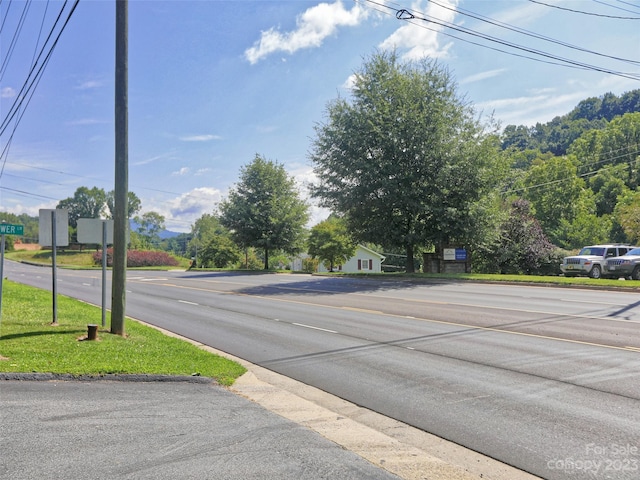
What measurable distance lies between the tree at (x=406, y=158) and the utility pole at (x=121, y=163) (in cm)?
2001

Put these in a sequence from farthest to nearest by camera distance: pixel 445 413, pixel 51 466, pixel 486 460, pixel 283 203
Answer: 1. pixel 283 203
2. pixel 445 413
3. pixel 486 460
4. pixel 51 466

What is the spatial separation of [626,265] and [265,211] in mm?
31483

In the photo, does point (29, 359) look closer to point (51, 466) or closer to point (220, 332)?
point (51, 466)

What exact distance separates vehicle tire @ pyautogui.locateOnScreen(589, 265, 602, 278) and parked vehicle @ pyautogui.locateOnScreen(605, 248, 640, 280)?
0.44 m

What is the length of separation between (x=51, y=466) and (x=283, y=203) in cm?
4514

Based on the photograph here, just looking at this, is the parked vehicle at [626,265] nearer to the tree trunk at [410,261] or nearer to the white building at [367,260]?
the tree trunk at [410,261]

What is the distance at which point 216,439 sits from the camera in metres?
4.51

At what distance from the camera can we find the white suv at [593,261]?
25.1 meters

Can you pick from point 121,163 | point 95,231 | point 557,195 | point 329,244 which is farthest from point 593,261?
point 557,195

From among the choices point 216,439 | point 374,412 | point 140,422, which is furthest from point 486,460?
point 140,422

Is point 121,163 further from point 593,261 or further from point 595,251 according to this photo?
point 595,251

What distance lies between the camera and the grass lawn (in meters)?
6.86

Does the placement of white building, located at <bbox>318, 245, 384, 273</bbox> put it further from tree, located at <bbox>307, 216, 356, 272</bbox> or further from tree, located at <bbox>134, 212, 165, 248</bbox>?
tree, located at <bbox>134, 212, 165, 248</bbox>

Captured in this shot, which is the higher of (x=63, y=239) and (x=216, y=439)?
(x=63, y=239)
